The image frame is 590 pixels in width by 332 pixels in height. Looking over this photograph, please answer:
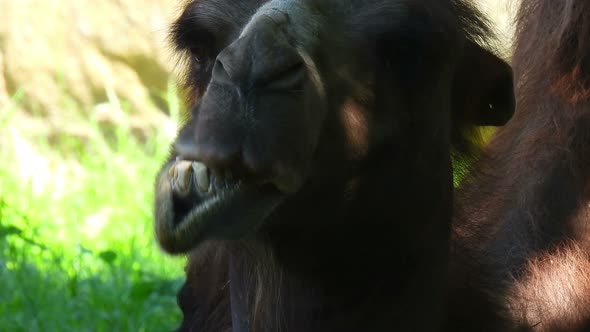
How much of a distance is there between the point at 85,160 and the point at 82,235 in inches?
57.5

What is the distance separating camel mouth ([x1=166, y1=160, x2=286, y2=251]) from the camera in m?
2.67

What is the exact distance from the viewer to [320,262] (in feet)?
10.4

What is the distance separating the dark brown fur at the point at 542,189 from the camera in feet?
12.8

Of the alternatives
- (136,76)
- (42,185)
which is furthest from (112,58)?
(42,185)

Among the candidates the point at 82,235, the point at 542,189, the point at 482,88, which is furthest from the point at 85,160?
the point at 482,88

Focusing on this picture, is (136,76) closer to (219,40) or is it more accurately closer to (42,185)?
(42,185)

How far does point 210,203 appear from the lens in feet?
8.79

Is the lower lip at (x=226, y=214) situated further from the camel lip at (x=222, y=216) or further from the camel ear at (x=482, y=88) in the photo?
the camel ear at (x=482, y=88)

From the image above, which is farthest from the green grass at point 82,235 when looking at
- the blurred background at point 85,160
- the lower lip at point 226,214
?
the lower lip at point 226,214

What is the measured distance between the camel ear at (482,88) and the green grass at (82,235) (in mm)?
1245

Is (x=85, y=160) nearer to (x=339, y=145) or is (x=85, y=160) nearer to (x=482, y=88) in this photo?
(x=482, y=88)

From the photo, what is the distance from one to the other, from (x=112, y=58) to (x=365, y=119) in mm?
6233

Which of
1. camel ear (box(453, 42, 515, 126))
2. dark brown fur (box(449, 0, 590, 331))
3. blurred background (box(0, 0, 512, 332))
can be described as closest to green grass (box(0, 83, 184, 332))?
blurred background (box(0, 0, 512, 332))

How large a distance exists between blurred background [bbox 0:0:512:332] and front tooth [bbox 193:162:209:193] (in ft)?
6.37
